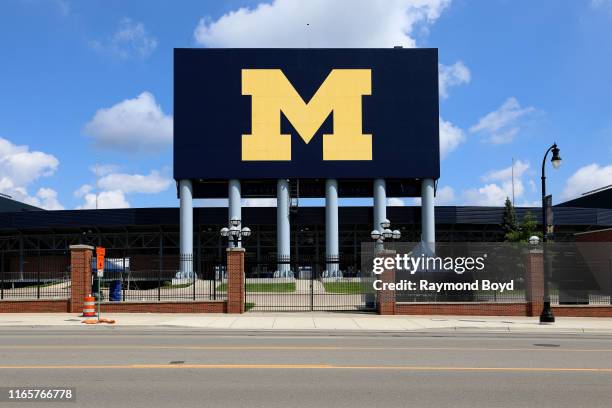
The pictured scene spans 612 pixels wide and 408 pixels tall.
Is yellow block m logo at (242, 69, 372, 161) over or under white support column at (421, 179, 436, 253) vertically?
over

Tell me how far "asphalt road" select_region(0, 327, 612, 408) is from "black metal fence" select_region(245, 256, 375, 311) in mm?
10378

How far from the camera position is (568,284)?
27.1 metres

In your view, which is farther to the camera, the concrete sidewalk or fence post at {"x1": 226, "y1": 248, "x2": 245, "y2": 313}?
fence post at {"x1": 226, "y1": 248, "x2": 245, "y2": 313}

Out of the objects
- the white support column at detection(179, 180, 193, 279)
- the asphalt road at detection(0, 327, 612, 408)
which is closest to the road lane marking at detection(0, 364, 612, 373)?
the asphalt road at detection(0, 327, 612, 408)

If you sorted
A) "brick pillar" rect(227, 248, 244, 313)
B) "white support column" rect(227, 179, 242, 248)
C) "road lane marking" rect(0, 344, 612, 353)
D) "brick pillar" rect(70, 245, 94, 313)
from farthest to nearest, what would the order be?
"white support column" rect(227, 179, 242, 248) < "brick pillar" rect(227, 248, 244, 313) < "brick pillar" rect(70, 245, 94, 313) < "road lane marking" rect(0, 344, 612, 353)

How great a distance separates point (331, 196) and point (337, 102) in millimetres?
9039

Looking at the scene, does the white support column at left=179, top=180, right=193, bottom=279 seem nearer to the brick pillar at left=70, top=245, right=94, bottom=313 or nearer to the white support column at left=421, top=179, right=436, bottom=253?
the white support column at left=421, top=179, right=436, bottom=253

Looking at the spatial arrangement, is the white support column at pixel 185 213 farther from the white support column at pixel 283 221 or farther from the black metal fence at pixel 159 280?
the white support column at pixel 283 221

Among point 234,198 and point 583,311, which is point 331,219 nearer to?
point 234,198

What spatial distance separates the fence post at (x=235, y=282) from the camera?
26062 millimetres

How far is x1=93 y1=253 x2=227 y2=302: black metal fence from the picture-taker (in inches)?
1088

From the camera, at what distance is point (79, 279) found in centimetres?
2598
